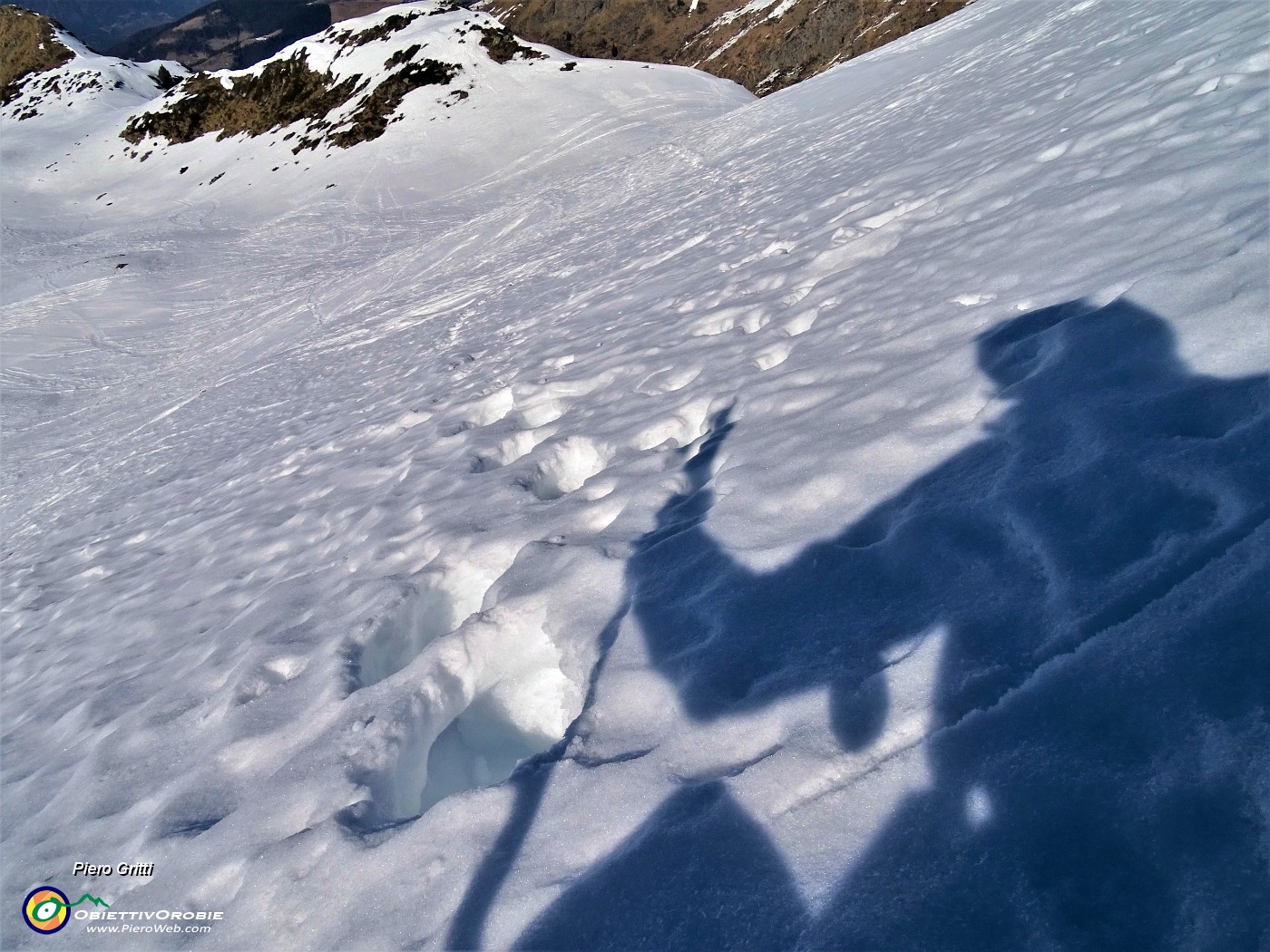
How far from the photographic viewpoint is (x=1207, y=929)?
3.52 feet

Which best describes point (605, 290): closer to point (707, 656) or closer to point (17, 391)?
point (707, 656)

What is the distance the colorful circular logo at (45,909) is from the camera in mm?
2102

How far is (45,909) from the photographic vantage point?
2.16 metres

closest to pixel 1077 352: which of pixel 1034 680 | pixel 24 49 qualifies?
pixel 1034 680

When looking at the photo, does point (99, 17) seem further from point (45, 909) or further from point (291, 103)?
point (45, 909)

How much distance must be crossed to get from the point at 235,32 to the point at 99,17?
105m

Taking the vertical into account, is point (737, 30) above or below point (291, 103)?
above

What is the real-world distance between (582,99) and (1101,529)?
25.3 metres

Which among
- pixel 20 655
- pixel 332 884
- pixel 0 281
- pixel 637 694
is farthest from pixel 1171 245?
pixel 0 281

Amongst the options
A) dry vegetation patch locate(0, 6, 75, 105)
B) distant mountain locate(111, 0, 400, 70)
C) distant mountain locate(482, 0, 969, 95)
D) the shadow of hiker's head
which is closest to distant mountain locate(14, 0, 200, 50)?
distant mountain locate(111, 0, 400, 70)

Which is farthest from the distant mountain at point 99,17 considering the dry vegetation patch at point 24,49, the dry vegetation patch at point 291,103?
the dry vegetation patch at point 291,103
